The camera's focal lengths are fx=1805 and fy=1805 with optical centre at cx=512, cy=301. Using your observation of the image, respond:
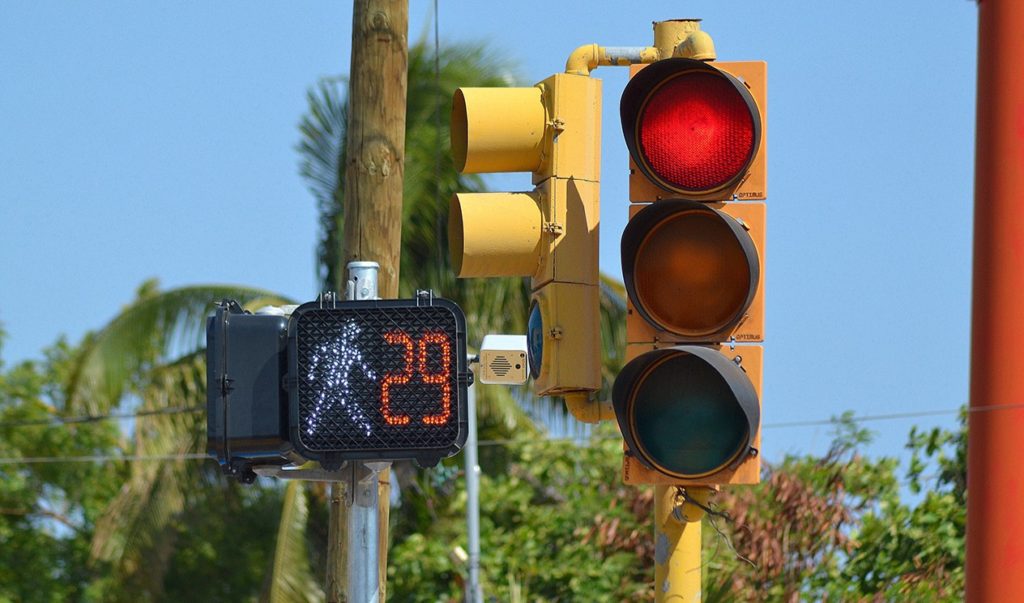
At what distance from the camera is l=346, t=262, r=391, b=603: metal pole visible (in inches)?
229

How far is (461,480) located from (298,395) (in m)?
18.0

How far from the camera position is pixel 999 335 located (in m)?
4.44

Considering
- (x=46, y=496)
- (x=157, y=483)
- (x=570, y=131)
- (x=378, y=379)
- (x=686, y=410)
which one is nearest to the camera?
(x=378, y=379)

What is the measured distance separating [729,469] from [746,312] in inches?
18.8

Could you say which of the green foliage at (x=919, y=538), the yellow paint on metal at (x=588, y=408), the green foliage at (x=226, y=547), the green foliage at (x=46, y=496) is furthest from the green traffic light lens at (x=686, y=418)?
the green foliage at (x=46, y=496)

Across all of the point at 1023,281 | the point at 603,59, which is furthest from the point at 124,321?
the point at 1023,281

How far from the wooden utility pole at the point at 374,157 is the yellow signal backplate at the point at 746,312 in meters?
2.78

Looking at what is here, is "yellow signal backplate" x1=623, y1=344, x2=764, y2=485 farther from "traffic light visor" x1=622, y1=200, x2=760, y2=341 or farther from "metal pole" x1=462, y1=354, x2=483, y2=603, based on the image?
"metal pole" x1=462, y1=354, x2=483, y2=603

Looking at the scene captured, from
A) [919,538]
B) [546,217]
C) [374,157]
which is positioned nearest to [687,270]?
[546,217]

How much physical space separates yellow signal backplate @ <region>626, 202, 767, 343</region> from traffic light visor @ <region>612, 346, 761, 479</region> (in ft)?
0.51

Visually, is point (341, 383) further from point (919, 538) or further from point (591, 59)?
point (919, 538)

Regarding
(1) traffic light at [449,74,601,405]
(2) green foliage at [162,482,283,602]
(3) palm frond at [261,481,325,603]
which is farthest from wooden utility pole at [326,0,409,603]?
(2) green foliage at [162,482,283,602]

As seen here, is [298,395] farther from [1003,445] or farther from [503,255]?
[1003,445]

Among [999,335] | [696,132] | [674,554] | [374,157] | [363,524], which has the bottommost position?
[674,554]
